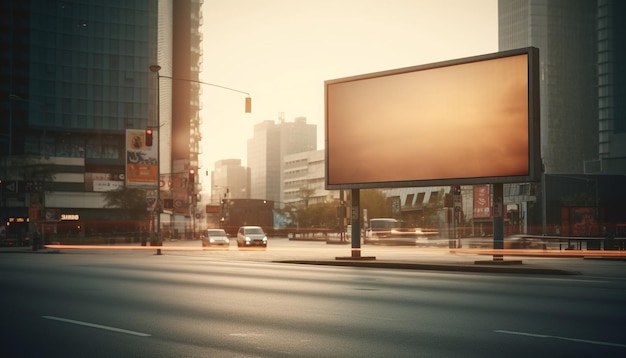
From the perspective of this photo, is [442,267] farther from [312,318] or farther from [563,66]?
[563,66]

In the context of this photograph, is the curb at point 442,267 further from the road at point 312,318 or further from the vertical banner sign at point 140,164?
the vertical banner sign at point 140,164

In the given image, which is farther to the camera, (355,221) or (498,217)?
(355,221)

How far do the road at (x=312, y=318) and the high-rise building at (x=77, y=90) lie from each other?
3615 inches

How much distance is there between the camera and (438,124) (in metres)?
28.4

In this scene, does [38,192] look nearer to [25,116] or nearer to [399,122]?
[399,122]

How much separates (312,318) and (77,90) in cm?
10769

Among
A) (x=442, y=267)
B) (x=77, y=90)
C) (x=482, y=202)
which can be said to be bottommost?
(x=442, y=267)

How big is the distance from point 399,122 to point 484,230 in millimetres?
71243

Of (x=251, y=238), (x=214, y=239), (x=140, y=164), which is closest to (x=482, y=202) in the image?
(x=251, y=238)

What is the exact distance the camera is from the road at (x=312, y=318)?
8781mm

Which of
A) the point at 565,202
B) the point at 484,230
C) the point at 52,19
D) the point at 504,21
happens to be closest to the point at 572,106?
the point at 504,21

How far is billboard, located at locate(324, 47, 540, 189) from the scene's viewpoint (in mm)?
26297

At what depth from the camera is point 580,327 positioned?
10.3 meters

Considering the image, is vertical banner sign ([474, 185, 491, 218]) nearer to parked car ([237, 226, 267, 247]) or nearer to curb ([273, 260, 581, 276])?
parked car ([237, 226, 267, 247])
